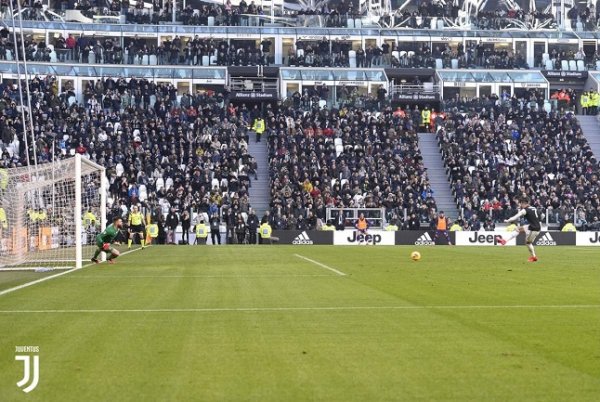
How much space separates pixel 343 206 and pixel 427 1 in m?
41.8

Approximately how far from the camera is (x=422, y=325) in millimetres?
12820

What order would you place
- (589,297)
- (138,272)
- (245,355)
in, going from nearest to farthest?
(245,355), (589,297), (138,272)

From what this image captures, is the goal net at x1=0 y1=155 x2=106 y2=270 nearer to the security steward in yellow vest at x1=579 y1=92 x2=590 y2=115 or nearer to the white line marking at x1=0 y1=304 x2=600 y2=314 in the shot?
the white line marking at x1=0 y1=304 x2=600 y2=314

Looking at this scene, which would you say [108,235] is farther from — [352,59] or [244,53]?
[352,59]

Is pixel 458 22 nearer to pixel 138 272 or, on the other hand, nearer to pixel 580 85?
pixel 580 85

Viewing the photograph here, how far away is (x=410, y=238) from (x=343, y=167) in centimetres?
787

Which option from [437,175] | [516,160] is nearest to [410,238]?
[437,175]

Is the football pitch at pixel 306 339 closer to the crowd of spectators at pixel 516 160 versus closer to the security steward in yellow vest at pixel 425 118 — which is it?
the crowd of spectators at pixel 516 160

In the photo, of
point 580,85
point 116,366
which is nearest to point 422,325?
point 116,366

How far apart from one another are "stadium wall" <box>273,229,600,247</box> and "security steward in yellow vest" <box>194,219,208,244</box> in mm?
3576

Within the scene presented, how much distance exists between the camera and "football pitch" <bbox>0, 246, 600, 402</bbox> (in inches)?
341

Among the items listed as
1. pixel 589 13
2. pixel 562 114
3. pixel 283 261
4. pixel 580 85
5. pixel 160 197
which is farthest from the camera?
pixel 589 13

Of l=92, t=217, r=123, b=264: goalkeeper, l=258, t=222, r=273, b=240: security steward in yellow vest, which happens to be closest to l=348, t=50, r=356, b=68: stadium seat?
l=258, t=222, r=273, b=240: security steward in yellow vest

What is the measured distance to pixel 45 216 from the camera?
1281 inches
